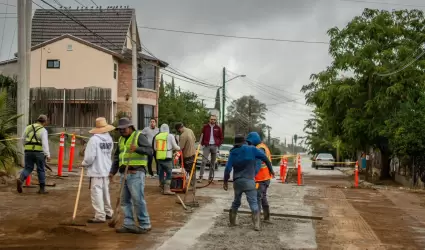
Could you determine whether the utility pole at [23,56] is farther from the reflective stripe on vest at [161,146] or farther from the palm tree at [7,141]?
the reflective stripe on vest at [161,146]

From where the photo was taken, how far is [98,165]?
33.2 feet

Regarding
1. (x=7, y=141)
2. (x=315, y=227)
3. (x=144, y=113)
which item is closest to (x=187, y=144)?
(x=7, y=141)

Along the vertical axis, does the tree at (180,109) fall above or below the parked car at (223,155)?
above

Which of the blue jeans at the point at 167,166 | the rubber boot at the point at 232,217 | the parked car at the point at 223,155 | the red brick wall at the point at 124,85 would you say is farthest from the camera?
the red brick wall at the point at 124,85

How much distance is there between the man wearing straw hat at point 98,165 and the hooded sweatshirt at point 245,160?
7.02ft

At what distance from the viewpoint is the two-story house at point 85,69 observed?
3681 cm

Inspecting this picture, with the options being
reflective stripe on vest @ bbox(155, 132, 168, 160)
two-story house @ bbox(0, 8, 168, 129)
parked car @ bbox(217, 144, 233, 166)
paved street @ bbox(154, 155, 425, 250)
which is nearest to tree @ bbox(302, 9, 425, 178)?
parked car @ bbox(217, 144, 233, 166)

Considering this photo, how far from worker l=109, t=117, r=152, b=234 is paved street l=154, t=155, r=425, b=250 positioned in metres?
0.65

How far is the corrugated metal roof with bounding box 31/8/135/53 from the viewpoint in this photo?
41.4 m

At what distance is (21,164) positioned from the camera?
1689cm

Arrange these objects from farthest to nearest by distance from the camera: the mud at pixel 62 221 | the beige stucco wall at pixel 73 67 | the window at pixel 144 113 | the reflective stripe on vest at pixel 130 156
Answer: the window at pixel 144 113
the beige stucco wall at pixel 73 67
the reflective stripe on vest at pixel 130 156
the mud at pixel 62 221

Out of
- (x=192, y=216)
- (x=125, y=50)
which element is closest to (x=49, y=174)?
(x=192, y=216)

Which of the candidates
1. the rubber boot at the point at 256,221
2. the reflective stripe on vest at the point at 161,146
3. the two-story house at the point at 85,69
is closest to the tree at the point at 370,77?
the two-story house at the point at 85,69

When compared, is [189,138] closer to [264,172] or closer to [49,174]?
[264,172]
